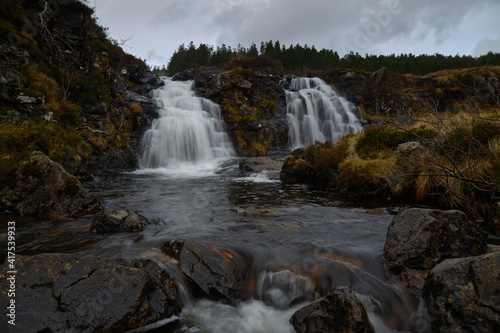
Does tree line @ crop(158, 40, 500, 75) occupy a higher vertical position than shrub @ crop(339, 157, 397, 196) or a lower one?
higher

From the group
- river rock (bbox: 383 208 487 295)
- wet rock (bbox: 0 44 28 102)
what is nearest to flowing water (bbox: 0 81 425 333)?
river rock (bbox: 383 208 487 295)

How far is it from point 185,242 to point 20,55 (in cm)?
1415

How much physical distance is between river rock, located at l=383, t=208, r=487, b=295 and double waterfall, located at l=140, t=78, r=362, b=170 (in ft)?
49.5

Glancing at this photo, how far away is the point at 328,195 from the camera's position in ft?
29.9

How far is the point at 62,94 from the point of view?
14586mm

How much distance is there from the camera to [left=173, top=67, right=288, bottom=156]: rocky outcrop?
2398cm

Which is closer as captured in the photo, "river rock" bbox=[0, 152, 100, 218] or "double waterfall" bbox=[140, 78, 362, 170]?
"river rock" bbox=[0, 152, 100, 218]

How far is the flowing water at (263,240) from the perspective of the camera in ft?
10.6

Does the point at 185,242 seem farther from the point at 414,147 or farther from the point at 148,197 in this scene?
the point at 414,147

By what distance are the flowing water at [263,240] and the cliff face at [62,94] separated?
2.89 m

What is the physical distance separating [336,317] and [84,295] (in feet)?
8.92

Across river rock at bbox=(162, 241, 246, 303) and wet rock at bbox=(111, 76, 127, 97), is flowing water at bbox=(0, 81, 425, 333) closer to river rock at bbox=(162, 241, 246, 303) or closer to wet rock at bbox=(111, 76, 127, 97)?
river rock at bbox=(162, 241, 246, 303)

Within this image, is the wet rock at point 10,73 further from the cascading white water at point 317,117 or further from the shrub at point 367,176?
the cascading white water at point 317,117

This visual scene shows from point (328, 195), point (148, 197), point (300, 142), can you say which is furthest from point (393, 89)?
point (148, 197)
